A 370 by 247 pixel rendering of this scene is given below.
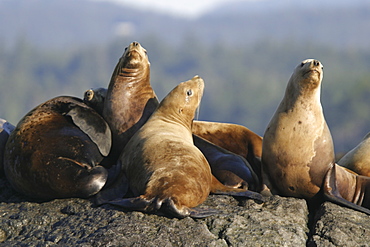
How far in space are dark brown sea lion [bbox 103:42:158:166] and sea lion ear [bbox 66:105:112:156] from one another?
6.1 inches

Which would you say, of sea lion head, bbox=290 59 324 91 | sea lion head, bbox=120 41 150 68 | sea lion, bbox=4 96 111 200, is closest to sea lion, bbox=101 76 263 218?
sea lion, bbox=4 96 111 200

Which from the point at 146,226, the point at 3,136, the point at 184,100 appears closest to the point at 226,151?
the point at 184,100

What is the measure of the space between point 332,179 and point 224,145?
204cm

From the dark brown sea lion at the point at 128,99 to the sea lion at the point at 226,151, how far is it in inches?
14.5

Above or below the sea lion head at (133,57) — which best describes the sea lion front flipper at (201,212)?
below

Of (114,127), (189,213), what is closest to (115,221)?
(189,213)

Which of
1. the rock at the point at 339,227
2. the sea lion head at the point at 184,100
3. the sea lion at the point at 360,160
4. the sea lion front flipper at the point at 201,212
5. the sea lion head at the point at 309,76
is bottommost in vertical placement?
the sea lion at the point at 360,160

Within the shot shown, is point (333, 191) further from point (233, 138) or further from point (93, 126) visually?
point (93, 126)

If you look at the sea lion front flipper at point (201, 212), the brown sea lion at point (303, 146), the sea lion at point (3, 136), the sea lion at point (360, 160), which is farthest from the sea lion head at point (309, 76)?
the sea lion at point (3, 136)

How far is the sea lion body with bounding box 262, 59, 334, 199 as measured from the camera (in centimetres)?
562

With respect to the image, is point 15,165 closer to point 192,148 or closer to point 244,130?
point 192,148

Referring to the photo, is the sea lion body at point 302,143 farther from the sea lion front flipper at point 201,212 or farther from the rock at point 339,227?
the sea lion front flipper at point 201,212

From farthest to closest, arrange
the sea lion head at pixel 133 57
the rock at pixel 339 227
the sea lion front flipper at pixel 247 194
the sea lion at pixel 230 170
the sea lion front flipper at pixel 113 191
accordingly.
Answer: the sea lion head at pixel 133 57, the sea lion at pixel 230 170, the sea lion front flipper at pixel 247 194, the sea lion front flipper at pixel 113 191, the rock at pixel 339 227

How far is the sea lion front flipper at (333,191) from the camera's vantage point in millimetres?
5434
